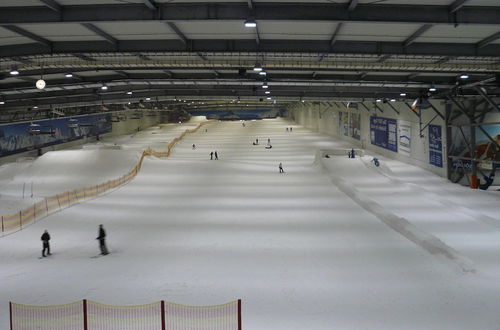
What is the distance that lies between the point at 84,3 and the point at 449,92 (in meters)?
25.4

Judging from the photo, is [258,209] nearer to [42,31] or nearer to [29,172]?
[42,31]

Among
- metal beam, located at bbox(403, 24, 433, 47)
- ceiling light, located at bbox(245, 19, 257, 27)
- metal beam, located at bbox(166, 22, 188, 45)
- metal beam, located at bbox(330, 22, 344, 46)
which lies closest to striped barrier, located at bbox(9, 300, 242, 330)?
ceiling light, located at bbox(245, 19, 257, 27)

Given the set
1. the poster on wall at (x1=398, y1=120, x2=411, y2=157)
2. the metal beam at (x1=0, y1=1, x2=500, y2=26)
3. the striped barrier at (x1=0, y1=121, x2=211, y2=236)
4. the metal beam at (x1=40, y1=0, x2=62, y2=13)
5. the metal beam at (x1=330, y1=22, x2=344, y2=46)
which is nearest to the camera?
the metal beam at (x1=40, y1=0, x2=62, y2=13)

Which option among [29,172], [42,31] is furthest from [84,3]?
[29,172]

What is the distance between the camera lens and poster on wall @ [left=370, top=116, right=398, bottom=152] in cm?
4347

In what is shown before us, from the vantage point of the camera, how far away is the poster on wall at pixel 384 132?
4347 centimetres

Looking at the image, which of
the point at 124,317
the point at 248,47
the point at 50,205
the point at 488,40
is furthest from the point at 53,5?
the point at 488,40

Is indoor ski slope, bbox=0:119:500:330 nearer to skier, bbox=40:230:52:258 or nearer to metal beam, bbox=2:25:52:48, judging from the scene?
skier, bbox=40:230:52:258

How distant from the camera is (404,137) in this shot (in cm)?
4066

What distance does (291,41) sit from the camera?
1518cm

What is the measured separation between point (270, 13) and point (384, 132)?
37545 mm

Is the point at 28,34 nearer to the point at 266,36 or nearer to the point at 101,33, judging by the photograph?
the point at 101,33

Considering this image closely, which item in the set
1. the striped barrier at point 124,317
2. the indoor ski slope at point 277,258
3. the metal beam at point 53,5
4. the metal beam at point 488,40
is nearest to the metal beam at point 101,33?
the metal beam at point 53,5

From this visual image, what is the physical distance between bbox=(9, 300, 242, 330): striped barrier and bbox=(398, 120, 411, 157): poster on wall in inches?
1342
